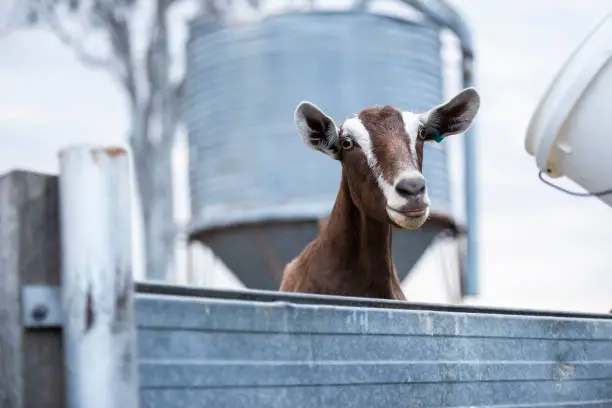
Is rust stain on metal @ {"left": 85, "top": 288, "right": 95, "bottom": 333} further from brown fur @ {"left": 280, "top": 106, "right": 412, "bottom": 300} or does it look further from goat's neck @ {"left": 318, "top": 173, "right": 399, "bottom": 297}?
goat's neck @ {"left": 318, "top": 173, "right": 399, "bottom": 297}

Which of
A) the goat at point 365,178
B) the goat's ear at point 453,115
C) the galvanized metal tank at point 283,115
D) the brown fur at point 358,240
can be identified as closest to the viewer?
the goat at point 365,178

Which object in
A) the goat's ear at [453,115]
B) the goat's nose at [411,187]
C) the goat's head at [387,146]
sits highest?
the goat's ear at [453,115]

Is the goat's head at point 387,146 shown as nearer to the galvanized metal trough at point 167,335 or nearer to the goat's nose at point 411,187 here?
the goat's nose at point 411,187

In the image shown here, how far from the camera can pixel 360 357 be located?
2434mm

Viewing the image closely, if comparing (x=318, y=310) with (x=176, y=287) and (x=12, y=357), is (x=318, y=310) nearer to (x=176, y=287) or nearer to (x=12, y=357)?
(x=176, y=287)

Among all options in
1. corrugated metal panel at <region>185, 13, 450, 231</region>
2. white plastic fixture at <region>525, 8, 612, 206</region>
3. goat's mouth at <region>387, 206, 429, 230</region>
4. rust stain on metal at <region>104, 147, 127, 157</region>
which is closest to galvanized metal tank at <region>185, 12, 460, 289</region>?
corrugated metal panel at <region>185, 13, 450, 231</region>

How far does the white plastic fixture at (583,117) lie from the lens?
458 cm

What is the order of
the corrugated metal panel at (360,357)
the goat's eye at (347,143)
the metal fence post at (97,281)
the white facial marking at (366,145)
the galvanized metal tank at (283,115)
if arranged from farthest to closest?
1. the galvanized metal tank at (283,115)
2. the goat's eye at (347,143)
3. the white facial marking at (366,145)
4. the corrugated metal panel at (360,357)
5. the metal fence post at (97,281)

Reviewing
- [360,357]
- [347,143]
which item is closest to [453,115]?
[347,143]

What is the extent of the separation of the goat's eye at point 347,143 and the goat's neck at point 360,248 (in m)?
0.20

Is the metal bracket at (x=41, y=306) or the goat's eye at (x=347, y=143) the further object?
the goat's eye at (x=347, y=143)

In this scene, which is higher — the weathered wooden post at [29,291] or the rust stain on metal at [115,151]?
the rust stain on metal at [115,151]

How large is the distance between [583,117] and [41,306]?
3.31 meters

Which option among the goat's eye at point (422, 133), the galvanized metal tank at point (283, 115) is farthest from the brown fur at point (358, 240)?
the galvanized metal tank at point (283, 115)
